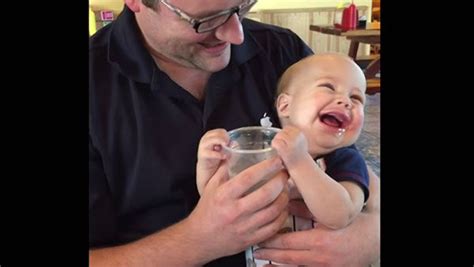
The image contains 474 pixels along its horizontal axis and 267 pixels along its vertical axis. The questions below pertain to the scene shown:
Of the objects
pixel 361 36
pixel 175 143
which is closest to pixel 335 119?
pixel 361 36

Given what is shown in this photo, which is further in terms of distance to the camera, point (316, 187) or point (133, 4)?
point (133, 4)

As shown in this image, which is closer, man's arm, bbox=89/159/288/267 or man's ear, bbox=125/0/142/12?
man's arm, bbox=89/159/288/267

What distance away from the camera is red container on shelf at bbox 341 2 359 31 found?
574 mm

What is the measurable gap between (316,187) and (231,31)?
0.77 ft

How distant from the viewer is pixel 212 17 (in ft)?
2.04

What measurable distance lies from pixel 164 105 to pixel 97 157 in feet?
0.38

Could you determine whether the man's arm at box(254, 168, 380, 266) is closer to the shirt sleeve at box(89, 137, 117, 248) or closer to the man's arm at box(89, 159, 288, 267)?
the man's arm at box(89, 159, 288, 267)

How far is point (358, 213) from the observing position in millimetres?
629

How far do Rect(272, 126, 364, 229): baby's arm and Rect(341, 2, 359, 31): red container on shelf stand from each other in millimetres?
144

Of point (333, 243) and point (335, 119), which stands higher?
point (335, 119)

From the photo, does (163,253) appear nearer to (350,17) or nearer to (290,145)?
(290,145)

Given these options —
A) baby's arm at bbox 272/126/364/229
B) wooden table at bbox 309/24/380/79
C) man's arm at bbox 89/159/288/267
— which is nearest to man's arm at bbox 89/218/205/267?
man's arm at bbox 89/159/288/267
